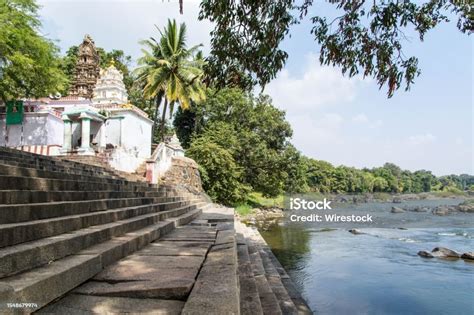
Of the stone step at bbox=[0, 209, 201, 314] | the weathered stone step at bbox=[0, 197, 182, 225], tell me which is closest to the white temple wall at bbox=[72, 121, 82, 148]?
the weathered stone step at bbox=[0, 197, 182, 225]

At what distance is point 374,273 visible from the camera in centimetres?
1296

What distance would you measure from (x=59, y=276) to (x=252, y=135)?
27.8 metres

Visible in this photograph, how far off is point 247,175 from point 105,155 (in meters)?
16.7

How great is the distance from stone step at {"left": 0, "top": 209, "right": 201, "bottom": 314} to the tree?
13.2m

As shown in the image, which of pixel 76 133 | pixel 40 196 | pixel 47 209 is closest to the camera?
pixel 47 209

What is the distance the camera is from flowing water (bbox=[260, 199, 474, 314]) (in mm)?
9875

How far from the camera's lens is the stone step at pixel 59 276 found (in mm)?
2094

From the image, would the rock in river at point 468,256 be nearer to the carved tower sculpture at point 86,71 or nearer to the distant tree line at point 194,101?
the distant tree line at point 194,101

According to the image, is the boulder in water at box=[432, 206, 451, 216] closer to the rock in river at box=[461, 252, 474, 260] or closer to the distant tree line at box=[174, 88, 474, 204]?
the distant tree line at box=[174, 88, 474, 204]

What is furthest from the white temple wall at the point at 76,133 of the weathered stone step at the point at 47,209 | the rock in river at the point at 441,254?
the rock in river at the point at 441,254

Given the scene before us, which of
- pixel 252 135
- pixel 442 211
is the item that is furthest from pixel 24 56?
pixel 442 211

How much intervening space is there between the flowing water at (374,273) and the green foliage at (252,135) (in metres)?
9.62

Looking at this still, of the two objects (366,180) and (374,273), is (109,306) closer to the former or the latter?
(374,273)

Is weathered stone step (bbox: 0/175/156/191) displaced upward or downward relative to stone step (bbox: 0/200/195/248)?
upward
